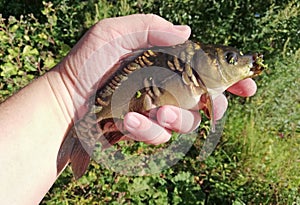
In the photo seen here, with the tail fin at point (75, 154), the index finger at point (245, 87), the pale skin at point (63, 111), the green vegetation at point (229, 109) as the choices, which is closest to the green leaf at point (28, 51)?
the green vegetation at point (229, 109)

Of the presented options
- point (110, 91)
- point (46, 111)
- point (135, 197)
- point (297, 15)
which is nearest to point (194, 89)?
point (110, 91)

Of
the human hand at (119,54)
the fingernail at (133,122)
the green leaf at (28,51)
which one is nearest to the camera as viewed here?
the fingernail at (133,122)

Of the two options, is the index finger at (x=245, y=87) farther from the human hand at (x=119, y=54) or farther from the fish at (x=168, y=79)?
the fish at (x=168, y=79)

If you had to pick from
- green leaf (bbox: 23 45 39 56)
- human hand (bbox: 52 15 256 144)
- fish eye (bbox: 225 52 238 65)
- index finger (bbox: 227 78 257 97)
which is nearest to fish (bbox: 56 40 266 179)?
fish eye (bbox: 225 52 238 65)

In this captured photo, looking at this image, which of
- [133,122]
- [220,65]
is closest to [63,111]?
[133,122]

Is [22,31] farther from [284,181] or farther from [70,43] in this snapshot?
[284,181]

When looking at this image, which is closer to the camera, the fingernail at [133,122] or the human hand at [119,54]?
the fingernail at [133,122]
